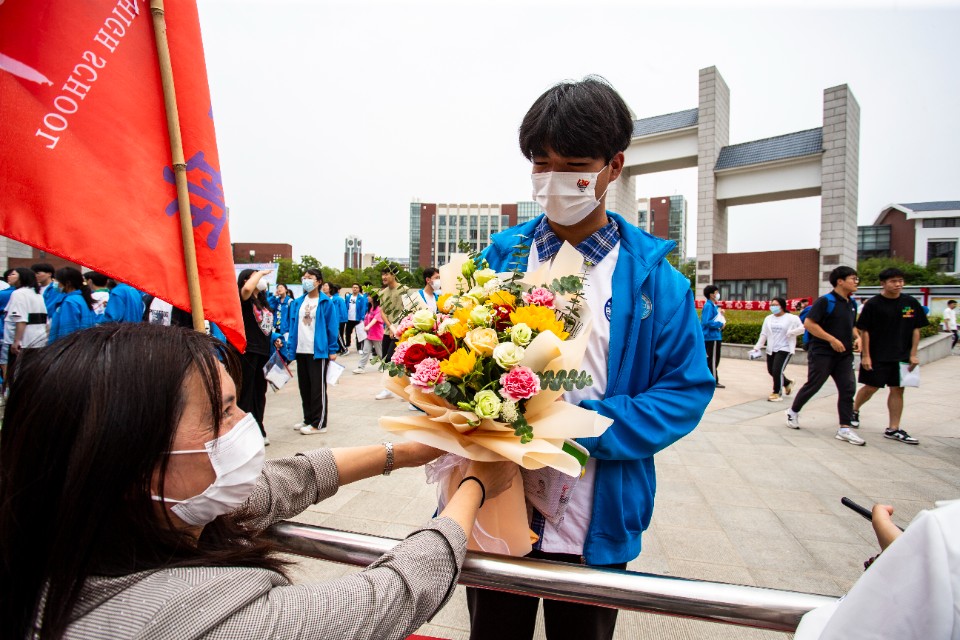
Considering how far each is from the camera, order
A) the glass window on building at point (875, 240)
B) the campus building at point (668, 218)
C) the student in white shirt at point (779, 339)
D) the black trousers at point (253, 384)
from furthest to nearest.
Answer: the campus building at point (668, 218), the glass window on building at point (875, 240), the student in white shirt at point (779, 339), the black trousers at point (253, 384)

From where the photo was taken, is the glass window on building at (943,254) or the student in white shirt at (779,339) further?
the glass window on building at (943,254)

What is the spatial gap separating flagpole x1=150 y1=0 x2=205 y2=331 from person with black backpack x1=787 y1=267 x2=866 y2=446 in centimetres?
592

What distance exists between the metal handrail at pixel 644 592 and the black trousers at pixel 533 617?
297 millimetres

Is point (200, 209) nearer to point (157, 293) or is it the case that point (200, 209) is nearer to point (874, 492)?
point (157, 293)

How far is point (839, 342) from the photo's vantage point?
5238 millimetres

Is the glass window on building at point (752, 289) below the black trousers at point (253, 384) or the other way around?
the other way around

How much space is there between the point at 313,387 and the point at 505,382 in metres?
4.98

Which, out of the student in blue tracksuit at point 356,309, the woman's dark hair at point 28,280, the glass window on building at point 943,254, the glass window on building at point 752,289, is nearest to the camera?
the woman's dark hair at point 28,280

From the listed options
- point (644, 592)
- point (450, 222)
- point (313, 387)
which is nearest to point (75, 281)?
point (313, 387)

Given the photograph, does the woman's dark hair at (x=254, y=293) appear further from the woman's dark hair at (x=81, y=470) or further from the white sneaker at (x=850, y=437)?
the white sneaker at (x=850, y=437)

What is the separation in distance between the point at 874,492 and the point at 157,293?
4959 mm

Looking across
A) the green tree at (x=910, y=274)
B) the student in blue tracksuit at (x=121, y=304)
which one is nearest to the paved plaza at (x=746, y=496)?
the student in blue tracksuit at (x=121, y=304)

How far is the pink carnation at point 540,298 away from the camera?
3.44 ft

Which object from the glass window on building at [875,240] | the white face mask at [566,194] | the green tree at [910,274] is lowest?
the white face mask at [566,194]
